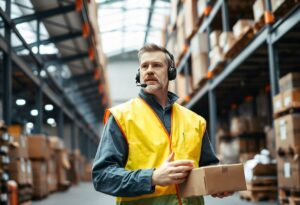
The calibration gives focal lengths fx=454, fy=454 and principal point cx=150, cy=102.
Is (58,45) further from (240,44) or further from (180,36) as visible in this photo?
(240,44)

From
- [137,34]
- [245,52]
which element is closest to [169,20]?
[245,52]

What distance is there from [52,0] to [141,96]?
9671 mm

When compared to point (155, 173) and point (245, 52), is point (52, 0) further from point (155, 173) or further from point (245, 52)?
point (155, 173)

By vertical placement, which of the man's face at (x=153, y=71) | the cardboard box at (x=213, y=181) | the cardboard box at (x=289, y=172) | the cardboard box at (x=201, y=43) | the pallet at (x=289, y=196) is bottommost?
the pallet at (x=289, y=196)

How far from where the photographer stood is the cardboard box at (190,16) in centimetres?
1130

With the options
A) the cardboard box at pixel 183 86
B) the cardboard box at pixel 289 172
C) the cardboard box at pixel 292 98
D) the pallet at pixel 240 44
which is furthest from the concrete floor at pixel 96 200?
the cardboard box at pixel 183 86

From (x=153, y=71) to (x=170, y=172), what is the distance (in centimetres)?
45

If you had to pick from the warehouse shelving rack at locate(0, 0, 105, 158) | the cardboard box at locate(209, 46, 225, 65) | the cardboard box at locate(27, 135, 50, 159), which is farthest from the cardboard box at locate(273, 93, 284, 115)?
the cardboard box at locate(27, 135, 50, 159)

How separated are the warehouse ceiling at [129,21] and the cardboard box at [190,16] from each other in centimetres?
915

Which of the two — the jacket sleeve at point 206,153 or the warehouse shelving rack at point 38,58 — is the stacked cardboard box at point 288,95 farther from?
the warehouse shelving rack at point 38,58

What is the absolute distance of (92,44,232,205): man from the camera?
5.17 feet

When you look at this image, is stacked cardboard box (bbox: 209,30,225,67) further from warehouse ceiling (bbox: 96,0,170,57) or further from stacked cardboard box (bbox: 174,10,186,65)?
warehouse ceiling (bbox: 96,0,170,57)

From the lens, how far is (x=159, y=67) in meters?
1.82

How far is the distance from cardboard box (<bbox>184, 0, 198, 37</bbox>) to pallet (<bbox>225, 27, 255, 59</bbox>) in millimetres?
2722
